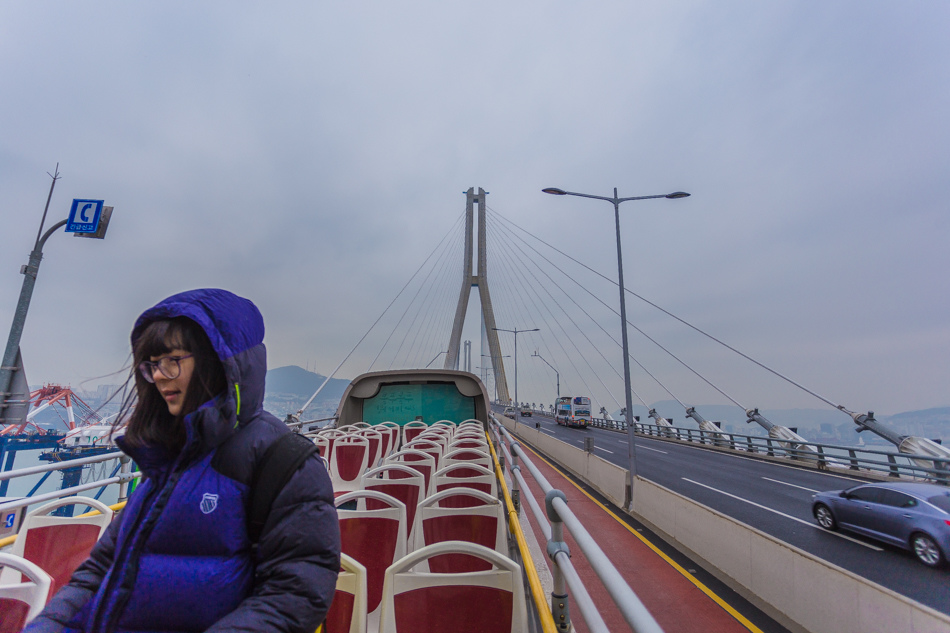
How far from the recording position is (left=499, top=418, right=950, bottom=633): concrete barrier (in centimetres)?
407

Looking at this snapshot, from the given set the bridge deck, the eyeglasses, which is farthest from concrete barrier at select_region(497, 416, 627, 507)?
the eyeglasses

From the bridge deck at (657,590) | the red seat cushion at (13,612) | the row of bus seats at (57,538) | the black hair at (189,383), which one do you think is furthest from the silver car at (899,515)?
the row of bus seats at (57,538)

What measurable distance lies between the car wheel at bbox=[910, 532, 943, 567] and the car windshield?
0.60 meters

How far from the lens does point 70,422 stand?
23297 millimetres

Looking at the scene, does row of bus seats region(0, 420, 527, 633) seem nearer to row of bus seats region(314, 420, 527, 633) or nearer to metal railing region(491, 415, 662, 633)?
row of bus seats region(314, 420, 527, 633)

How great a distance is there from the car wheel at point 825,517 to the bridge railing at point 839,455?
6.57 m

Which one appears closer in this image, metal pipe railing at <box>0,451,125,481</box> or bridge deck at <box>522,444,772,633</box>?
metal pipe railing at <box>0,451,125,481</box>

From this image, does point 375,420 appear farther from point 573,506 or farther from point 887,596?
point 887,596

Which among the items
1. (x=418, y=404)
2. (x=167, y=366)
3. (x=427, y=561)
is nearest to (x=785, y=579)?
(x=427, y=561)

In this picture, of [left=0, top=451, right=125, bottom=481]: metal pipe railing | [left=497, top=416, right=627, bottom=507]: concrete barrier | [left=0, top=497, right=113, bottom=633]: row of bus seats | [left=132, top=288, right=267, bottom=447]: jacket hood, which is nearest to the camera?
[left=132, top=288, right=267, bottom=447]: jacket hood

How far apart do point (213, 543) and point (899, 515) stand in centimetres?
1209

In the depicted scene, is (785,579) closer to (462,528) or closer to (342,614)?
(462,528)

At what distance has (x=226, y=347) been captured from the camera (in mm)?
1449

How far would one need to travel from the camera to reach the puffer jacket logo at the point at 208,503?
1.35 m
